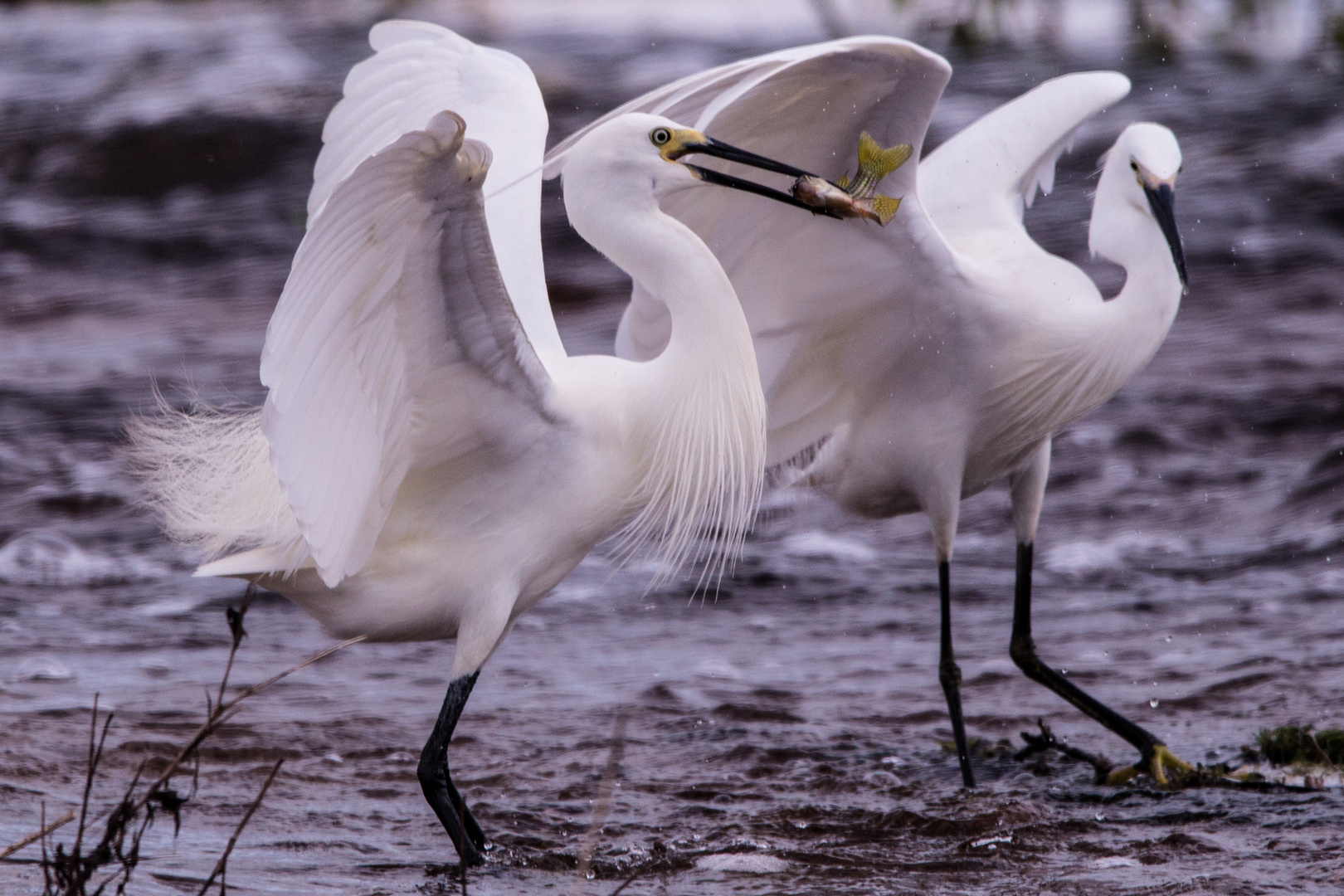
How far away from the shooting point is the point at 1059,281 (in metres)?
4.80

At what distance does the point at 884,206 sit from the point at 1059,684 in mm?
1792

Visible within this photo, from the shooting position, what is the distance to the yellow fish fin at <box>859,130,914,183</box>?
12.6 ft

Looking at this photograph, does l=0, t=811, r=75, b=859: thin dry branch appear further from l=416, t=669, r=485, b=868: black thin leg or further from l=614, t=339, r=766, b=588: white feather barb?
l=614, t=339, r=766, b=588: white feather barb

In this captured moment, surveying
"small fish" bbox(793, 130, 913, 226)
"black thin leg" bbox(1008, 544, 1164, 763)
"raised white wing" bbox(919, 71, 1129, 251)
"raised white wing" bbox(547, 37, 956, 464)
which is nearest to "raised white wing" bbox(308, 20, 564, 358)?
"raised white wing" bbox(547, 37, 956, 464)

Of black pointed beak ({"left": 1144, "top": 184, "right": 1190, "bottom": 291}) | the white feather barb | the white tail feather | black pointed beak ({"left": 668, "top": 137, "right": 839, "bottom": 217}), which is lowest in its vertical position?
the white tail feather

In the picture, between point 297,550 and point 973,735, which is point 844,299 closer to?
point 973,735

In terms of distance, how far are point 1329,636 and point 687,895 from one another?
289 centimetres

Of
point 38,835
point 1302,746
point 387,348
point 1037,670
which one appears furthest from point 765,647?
point 38,835

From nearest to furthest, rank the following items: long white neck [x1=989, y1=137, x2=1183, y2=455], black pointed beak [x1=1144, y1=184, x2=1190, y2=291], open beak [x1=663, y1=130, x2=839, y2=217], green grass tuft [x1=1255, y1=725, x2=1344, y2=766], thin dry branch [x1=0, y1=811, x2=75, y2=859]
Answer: thin dry branch [x1=0, y1=811, x2=75, y2=859] → open beak [x1=663, y1=130, x2=839, y2=217] → green grass tuft [x1=1255, y1=725, x2=1344, y2=766] → black pointed beak [x1=1144, y1=184, x2=1190, y2=291] → long white neck [x1=989, y1=137, x2=1183, y2=455]

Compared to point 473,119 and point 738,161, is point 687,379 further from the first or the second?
point 473,119

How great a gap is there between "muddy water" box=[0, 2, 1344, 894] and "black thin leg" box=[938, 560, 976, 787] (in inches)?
3.7

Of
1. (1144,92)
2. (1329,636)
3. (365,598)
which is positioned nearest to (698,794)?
(365,598)

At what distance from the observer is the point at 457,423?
11.8 ft

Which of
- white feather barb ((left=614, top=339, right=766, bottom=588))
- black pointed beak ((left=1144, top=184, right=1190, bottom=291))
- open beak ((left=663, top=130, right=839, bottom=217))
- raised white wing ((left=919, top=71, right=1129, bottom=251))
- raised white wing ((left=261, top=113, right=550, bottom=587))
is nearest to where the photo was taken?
raised white wing ((left=261, top=113, right=550, bottom=587))
